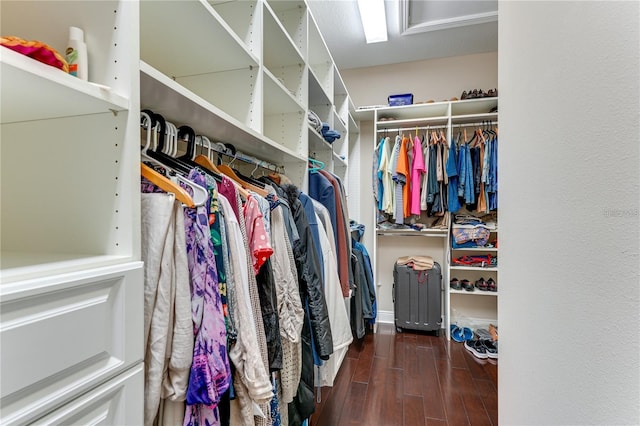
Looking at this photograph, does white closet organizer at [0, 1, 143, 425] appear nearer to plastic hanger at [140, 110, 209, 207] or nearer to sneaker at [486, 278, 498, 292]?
plastic hanger at [140, 110, 209, 207]

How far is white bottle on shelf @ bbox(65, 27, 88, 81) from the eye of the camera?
1.79ft

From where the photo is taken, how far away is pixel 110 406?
0.53 m

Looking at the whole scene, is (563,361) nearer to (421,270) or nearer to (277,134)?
(277,134)

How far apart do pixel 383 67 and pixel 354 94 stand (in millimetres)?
435

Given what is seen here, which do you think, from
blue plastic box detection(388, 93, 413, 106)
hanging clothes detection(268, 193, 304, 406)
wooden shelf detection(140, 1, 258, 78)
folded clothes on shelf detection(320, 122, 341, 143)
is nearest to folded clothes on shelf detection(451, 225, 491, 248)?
blue plastic box detection(388, 93, 413, 106)

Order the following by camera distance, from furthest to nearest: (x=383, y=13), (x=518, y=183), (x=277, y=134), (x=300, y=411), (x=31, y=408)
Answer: (x=383, y=13) < (x=277, y=134) < (x=300, y=411) < (x=518, y=183) < (x=31, y=408)

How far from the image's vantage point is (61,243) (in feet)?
2.06

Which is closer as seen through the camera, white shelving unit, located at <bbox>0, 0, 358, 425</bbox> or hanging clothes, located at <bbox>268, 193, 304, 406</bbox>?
white shelving unit, located at <bbox>0, 0, 358, 425</bbox>

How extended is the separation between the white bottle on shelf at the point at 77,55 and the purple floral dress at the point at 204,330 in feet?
1.10

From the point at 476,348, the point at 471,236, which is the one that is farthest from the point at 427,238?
the point at 476,348

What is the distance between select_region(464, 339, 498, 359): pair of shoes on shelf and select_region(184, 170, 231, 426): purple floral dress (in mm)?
2525

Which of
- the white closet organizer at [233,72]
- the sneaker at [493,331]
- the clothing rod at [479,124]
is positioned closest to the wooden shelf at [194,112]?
the white closet organizer at [233,72]

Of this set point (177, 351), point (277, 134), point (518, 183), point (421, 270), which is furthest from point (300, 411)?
point (421, 270)

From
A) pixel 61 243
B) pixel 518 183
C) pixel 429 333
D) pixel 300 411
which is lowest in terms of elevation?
pixel 429 333
